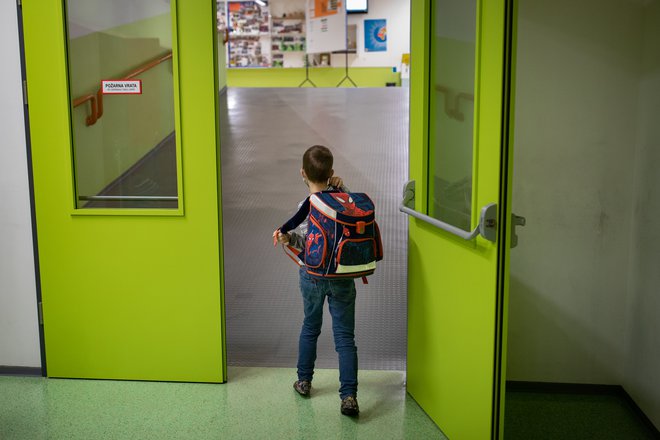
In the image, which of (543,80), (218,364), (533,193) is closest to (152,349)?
(218,364)

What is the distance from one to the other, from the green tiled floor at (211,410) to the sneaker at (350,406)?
3 cm

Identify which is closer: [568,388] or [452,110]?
[452,110]

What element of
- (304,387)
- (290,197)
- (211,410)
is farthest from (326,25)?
(211,410)

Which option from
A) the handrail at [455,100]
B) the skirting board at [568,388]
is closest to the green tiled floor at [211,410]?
the skirting board at [568,388]

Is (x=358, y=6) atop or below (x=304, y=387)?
atop

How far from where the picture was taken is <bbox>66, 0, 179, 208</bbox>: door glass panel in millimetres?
3201

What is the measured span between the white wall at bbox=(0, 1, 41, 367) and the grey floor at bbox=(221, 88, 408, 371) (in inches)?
43.1

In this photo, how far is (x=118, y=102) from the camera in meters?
3.22

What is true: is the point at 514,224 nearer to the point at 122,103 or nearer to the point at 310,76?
the point at 122,103

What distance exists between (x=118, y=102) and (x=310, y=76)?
1285cm

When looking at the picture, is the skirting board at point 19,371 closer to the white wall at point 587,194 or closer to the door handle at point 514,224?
the white wall at point 587,194

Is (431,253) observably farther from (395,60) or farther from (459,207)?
(395,60)

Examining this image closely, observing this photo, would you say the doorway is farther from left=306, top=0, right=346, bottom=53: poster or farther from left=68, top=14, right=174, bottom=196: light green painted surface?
left=306, top=0, right=346, bottom=53: poster

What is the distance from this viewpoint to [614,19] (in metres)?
2.91
